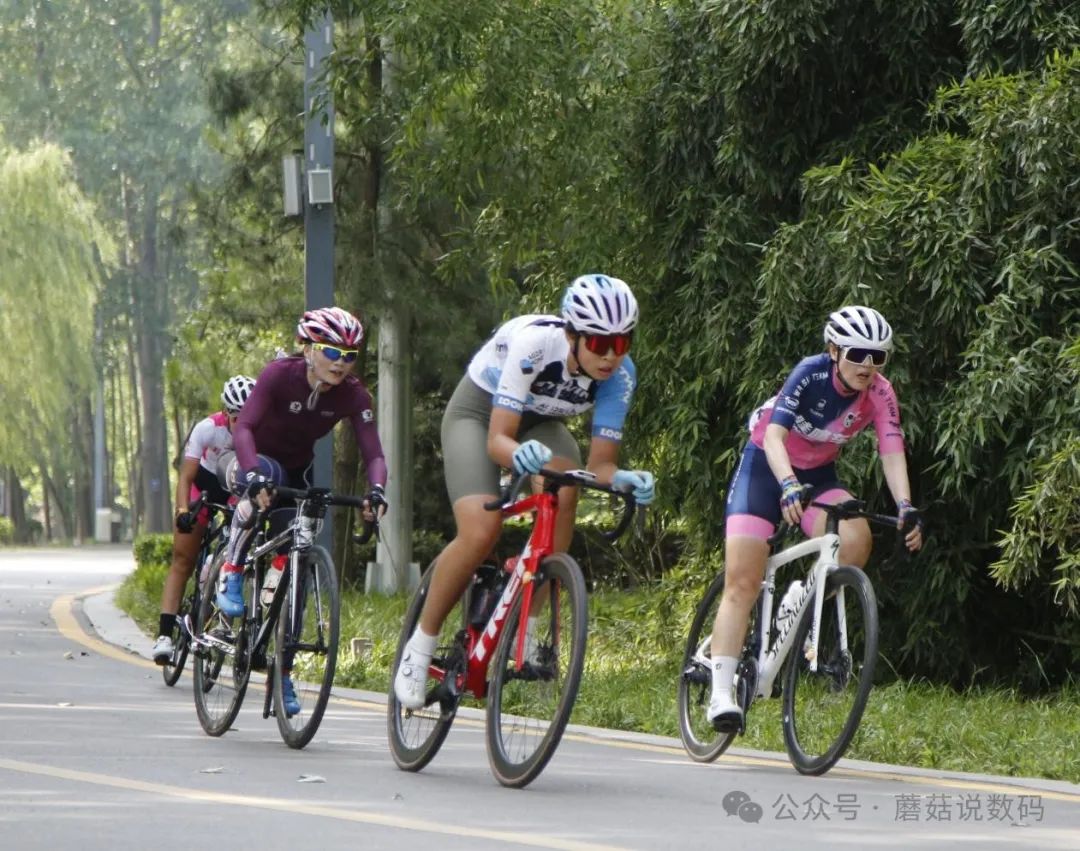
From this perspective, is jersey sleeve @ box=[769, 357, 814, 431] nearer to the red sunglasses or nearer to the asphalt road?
the red sunglasses

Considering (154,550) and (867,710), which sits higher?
(867,710)

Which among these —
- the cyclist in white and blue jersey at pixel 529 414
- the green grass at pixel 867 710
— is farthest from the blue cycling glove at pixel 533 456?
the green grass at pixel 867 710

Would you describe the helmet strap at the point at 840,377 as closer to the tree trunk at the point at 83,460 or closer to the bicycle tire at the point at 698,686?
the bicycle tire at the point at 698,686

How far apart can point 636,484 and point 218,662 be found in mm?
3330

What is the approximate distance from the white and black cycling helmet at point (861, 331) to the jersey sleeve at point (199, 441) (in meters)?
5.04

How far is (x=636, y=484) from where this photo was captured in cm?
777

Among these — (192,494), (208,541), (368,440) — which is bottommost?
(208,541)

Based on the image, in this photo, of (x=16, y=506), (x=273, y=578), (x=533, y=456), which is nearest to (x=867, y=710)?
(x=273, y=578)

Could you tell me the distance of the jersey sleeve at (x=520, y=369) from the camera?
795 cm

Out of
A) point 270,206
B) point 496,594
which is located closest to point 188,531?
point 496,594

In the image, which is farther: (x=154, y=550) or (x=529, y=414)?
(x=154, y=550)

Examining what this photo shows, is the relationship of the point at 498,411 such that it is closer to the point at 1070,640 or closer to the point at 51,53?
the point at 1070,640

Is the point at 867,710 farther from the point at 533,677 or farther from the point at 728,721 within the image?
the point at 533,677

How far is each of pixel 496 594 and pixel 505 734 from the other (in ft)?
2.08
